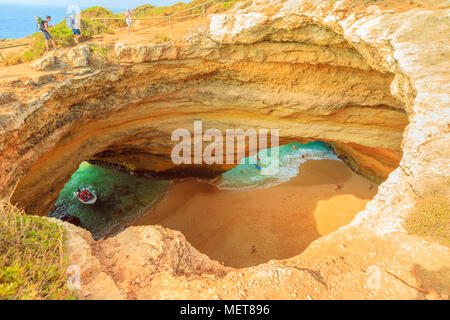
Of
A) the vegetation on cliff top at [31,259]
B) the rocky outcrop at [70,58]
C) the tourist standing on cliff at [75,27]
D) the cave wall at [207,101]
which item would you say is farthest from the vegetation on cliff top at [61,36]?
the vegetation on cliff top at [31,259]

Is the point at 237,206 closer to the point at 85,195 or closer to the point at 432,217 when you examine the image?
the point at 85,195

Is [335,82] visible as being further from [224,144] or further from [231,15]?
[224,144]

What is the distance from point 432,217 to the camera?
3.59 m

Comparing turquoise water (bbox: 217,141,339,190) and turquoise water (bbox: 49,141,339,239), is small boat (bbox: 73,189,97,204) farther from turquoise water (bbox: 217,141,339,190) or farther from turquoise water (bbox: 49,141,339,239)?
turquoise water (bbox: 217,141,339,190)

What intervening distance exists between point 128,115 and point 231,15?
20.1 feet

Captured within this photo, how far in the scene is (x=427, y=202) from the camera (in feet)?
12.3

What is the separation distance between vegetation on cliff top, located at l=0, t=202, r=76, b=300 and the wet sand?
7.44 metres

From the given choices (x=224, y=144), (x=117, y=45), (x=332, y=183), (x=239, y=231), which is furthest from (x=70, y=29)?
(x=332, y=183)

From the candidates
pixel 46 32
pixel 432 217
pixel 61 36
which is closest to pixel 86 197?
pixel 61 36

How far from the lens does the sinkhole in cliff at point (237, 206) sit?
1088 centimetres

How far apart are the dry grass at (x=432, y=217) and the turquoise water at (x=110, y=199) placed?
12583 millimetres

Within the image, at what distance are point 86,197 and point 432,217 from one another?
15.9 meters

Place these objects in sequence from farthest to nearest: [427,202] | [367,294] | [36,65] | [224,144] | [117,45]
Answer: [224,144], [117,45], [36,65], [427,202], [367,294]

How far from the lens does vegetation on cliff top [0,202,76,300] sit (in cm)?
294
